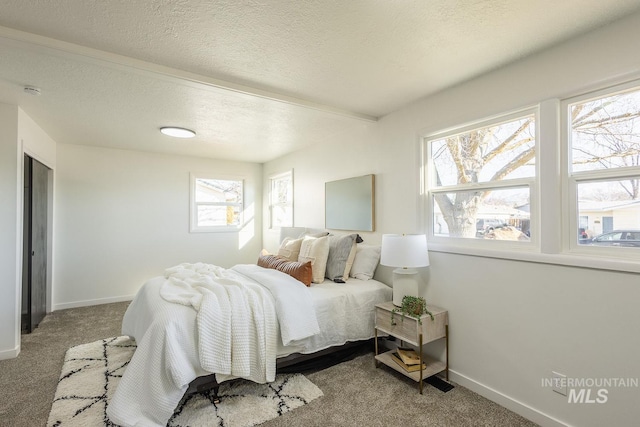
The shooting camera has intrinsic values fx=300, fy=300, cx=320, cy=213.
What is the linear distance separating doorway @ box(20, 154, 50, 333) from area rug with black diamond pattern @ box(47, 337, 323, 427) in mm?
1217

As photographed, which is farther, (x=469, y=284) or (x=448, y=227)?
(x=448, y=227)

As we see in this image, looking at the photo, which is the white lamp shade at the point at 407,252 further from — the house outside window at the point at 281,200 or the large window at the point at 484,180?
the house outside window at the point at 281,200

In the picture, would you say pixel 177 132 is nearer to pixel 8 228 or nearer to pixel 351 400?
pixel 8 228

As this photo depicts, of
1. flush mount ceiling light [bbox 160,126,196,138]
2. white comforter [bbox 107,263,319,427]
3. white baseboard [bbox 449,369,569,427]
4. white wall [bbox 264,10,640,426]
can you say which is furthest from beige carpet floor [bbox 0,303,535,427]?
flush mount ceiling light [bbox 160,126,196,138]

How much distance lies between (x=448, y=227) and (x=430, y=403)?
1367 mm

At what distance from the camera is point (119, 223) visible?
4.57 metres

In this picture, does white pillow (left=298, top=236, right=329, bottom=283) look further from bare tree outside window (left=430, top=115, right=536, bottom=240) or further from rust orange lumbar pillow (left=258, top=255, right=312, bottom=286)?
bare tree outside window (left=430, top=115, right=536, bottom=240)

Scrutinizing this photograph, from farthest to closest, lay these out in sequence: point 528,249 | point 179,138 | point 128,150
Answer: point 128,150 → point 179,138 → point 528,249

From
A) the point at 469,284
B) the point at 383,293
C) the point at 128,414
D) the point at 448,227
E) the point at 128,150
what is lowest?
the point at 128,414

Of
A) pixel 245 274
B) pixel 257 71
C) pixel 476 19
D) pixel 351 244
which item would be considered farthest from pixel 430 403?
pixel 257 71

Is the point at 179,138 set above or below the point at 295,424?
above

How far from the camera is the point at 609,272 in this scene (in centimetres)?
165

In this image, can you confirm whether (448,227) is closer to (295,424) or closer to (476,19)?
(476,19)

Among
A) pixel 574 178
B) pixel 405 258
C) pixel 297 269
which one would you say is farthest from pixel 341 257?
pixel 574 178
